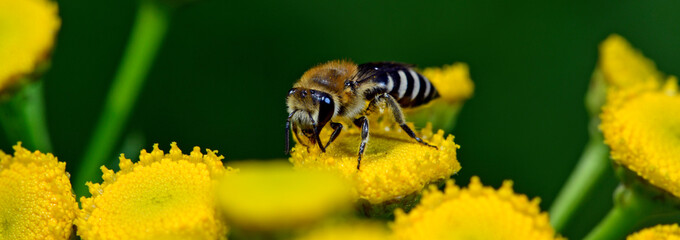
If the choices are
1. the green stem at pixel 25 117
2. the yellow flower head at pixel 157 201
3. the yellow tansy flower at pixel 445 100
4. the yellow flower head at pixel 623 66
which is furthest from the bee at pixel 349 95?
the green stem at pixel 25 117

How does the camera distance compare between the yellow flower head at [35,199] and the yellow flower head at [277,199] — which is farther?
the yellow flower head at [35,199]

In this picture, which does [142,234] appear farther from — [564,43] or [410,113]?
[564,43]

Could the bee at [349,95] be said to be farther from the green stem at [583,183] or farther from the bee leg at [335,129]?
the green stem at [583,183]

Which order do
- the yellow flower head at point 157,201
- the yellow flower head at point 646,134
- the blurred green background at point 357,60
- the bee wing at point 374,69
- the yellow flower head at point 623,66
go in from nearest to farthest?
the yellow flower head at point 157,201
the yellow flower head at point 646,134
the bee wing at point 374,69
the yellow flower head at point 623,66
the blurred green background at point 357,60

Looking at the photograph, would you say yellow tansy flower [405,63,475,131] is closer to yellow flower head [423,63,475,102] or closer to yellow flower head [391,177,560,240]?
yellow flower head [423,63,475,102]

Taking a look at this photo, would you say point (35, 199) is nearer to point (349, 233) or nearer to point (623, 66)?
point (349, 233)

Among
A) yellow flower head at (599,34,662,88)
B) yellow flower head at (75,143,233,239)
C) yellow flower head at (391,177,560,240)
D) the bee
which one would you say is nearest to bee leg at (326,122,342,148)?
the bee

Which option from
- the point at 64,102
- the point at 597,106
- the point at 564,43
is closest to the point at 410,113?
the point at 597,106

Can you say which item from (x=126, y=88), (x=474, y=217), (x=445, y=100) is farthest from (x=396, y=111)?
(x=126, y=88)
